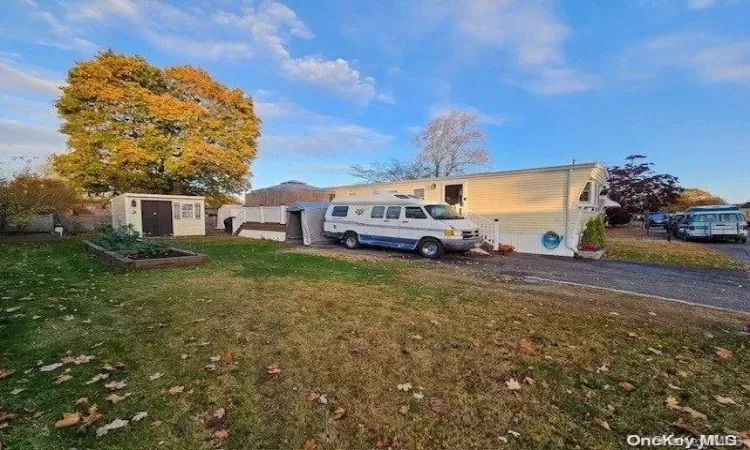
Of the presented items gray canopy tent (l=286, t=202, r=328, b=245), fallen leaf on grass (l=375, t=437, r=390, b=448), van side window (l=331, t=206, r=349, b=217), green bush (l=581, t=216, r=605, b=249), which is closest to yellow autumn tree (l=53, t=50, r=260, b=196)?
gray canopy tent (l=286, t=202, r=328, b=245)

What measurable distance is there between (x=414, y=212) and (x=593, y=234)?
7312mm

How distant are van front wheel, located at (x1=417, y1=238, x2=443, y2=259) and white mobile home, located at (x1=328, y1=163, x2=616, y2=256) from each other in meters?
3.65

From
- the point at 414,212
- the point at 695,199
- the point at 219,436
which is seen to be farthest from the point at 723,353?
the point at 695,199

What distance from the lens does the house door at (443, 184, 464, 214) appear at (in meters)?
15.7

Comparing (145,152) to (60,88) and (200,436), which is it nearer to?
(60,88)

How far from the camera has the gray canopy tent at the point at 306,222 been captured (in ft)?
49.8

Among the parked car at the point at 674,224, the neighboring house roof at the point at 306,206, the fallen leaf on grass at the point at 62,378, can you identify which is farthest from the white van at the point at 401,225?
the parked car at the point at 674,224

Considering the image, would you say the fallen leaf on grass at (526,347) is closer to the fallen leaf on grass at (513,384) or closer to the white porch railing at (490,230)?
the fallen leaf on grass at (513,384)

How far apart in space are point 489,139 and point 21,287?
28.8 metres

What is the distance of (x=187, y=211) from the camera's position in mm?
19844

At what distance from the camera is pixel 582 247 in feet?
42.6

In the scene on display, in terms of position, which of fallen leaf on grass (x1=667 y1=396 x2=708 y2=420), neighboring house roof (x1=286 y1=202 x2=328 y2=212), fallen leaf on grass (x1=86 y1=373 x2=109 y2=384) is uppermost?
neighboring house roof (x1=286 y1=202 x2=328 y2=212)

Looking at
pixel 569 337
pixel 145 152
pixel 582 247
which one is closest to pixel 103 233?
pixel 145 152

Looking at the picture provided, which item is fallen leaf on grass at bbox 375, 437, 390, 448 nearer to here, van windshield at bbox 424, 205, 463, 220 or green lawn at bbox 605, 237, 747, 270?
van windshield at bbox 424, 205, 463, 220
